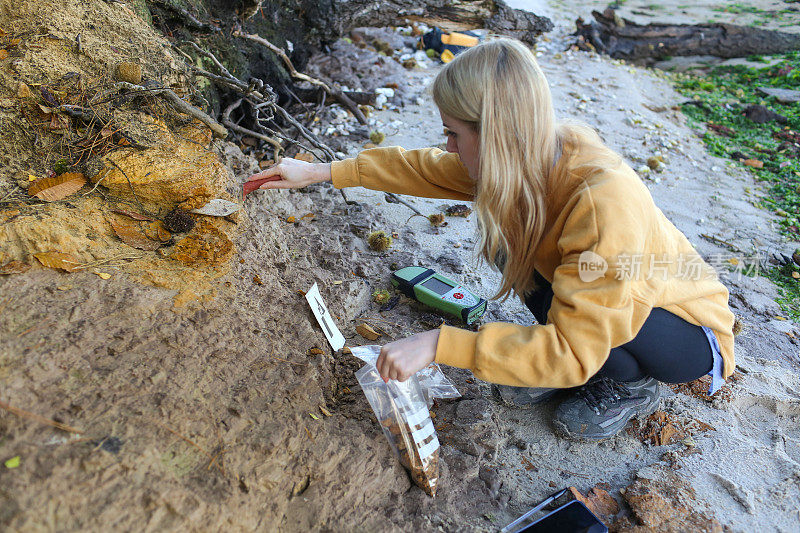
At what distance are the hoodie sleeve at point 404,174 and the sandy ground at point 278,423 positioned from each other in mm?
506

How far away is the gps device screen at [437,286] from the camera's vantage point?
265 centimetres

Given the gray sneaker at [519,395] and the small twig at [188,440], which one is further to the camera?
the gray sneaker at [519,395]

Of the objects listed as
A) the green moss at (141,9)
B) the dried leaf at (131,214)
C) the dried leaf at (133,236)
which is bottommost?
the dried leaf at (133,236)

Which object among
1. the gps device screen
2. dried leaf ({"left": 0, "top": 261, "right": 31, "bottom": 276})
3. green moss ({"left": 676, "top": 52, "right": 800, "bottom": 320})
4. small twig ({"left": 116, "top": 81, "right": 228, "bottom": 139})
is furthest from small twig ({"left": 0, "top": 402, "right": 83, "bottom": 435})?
green moss ({"left": 676, "top": 52, "right": 800, "bottom": 320})

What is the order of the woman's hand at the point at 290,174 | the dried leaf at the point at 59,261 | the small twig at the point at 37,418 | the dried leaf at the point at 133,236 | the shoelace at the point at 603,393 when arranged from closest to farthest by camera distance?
the small twig at the point at 37,418
the dried leaf at the point at 59,261
the dried leaf at the point at 133,236
the shoelace at the point at 603,393
the woman's hand at the point at 290,174

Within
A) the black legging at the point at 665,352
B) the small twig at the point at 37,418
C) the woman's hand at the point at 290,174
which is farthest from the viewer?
the woman's hand at the point at 290,174

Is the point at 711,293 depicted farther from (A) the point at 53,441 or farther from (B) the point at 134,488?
(A) the point at 53,441

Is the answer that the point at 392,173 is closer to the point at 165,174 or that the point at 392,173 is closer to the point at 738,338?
the point at 165,174

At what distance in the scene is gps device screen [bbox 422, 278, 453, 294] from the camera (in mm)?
2646

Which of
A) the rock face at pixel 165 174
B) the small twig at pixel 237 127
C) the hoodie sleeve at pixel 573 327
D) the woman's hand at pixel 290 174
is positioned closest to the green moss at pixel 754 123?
the hoodie sleeve at pixel 573 327

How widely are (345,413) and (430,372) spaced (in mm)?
416

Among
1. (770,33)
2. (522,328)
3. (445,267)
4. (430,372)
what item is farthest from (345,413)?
(770,33)

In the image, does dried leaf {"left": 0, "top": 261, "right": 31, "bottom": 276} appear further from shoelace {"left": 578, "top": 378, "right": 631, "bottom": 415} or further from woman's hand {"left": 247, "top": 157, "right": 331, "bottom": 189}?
shoelace {"left": 578, "top": 378, "right": 631, "bottom": 415}

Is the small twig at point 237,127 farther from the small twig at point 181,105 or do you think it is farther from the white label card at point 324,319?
the white label card at point 324,319
